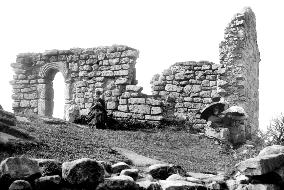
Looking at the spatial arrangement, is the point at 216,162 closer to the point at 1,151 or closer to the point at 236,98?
the point at 236,98

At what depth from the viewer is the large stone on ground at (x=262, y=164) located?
302 inches

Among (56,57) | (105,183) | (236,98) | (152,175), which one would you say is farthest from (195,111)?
(105,183)

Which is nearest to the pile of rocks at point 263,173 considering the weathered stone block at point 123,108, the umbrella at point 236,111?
the umbrella at point 236,111

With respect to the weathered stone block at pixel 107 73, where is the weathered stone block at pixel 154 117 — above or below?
below

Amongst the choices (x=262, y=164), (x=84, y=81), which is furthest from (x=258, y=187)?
(x=84, y=81)

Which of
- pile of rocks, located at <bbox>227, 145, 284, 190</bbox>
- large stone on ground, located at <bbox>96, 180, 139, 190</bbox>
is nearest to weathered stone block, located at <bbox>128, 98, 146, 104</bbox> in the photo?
pile of rocks, located at <bbox>227, 145, 284, 190</bbox>

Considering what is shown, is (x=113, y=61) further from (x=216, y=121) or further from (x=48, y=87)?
(x=216, y=121)

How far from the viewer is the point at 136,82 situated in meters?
17.8

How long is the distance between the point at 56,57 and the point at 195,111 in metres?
6.24

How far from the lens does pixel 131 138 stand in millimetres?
14000

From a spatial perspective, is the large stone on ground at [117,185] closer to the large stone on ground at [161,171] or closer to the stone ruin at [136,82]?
the large stone on ground at [161,171]

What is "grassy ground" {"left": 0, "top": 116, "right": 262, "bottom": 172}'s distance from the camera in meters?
9.12

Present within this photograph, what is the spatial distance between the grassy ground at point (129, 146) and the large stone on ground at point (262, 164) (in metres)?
2.64

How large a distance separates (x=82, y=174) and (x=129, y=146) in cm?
618
